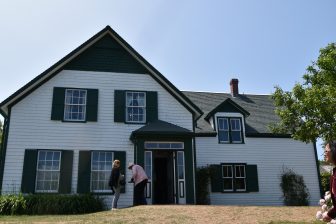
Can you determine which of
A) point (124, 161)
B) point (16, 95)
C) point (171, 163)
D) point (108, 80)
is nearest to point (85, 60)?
point (108, 80)

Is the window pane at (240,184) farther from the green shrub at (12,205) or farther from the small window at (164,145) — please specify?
the green shrub at (12,205)

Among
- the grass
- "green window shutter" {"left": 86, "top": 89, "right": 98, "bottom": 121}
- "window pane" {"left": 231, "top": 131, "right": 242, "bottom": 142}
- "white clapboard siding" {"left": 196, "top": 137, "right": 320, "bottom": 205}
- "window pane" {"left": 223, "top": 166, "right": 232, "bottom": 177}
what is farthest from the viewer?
"window pane" {"left": 231, "top": 131, "right": 242, "bottom": 142}

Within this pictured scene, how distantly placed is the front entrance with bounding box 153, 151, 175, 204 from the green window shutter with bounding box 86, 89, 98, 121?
12.4 feet

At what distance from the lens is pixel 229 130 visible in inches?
874

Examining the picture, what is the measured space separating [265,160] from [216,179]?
3.34m

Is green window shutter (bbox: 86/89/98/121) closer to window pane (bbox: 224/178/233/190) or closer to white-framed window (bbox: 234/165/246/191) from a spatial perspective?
window pane (bbox: 224/178/233/190)

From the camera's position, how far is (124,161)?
688 inches

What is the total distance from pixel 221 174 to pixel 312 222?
11674mm

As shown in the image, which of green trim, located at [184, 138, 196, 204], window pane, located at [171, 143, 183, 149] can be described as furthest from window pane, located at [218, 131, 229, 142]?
window pane, located at [171, 143, 183, 149]

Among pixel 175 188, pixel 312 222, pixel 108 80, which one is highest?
pixel 108 80

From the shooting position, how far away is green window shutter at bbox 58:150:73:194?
651 inches

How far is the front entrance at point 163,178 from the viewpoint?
18.1 meters

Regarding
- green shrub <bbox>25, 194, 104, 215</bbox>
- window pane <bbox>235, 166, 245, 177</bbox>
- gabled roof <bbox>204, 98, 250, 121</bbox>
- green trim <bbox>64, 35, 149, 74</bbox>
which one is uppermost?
green trim <bbox>64, 35, 149, 74</bbox>

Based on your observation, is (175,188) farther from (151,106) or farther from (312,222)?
(312,222)
